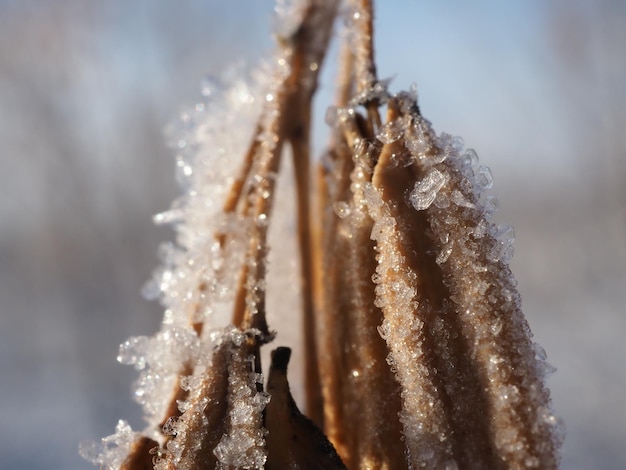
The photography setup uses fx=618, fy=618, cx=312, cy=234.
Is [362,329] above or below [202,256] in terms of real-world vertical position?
below

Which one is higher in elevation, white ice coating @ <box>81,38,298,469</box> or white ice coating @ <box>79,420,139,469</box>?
white ice coating @ <box>81,38,298,469</box>

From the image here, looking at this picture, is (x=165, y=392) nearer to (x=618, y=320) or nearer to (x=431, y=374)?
(x=431, y=374)

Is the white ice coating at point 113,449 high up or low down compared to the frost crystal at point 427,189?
down

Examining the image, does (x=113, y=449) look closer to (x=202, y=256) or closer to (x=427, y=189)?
(x=202, y=256)

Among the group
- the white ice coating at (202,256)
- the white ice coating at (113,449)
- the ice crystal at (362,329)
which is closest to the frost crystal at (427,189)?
the ice crystal at (362,329)

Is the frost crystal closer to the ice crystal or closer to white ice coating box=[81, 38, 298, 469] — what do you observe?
the ice crystal

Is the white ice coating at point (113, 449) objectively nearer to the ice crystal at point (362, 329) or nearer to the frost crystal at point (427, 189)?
the ice crystal at point (362, 329)

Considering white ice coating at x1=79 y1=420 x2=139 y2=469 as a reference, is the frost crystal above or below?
above

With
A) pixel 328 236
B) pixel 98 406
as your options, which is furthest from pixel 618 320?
pixel 328 236

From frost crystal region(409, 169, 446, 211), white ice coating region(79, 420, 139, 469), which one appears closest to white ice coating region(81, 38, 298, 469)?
white ice coating region(79, 420, 139, 469)

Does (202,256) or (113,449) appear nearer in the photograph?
(113,449)

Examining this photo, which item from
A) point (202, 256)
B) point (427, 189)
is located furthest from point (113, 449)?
point (427, 189)
